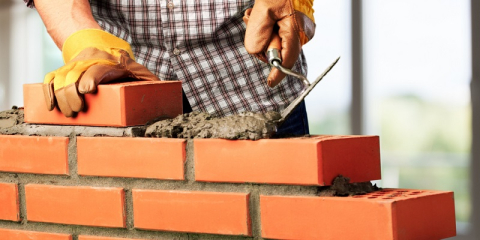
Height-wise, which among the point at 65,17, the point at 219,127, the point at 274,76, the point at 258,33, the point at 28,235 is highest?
the point at 65,17

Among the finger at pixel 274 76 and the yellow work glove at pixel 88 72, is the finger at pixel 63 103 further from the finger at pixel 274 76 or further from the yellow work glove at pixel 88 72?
the finger at pixel 274 76

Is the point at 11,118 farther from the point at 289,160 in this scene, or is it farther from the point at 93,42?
the point at 289,160

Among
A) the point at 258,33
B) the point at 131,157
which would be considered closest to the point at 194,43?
the point at 258,33

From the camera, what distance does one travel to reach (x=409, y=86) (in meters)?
5.89

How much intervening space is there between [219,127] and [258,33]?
1.14ft

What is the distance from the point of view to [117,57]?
1.64 meters

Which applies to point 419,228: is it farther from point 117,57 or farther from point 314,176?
point 117,57

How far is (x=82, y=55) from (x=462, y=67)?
186 inches

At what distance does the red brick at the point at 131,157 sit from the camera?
1.37 m

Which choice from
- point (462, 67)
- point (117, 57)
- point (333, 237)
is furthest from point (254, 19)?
point (462, 67)

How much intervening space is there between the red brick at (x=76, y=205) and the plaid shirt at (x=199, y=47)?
0.69m

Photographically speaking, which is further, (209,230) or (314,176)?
(209,230)

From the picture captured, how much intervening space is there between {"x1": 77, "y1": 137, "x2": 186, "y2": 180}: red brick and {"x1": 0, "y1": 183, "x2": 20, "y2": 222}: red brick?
21 cm

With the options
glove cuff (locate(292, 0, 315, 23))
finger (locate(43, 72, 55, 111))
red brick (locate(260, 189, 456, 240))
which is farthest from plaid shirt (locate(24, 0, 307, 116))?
red brick (locate(260, 189, 456, 240))
